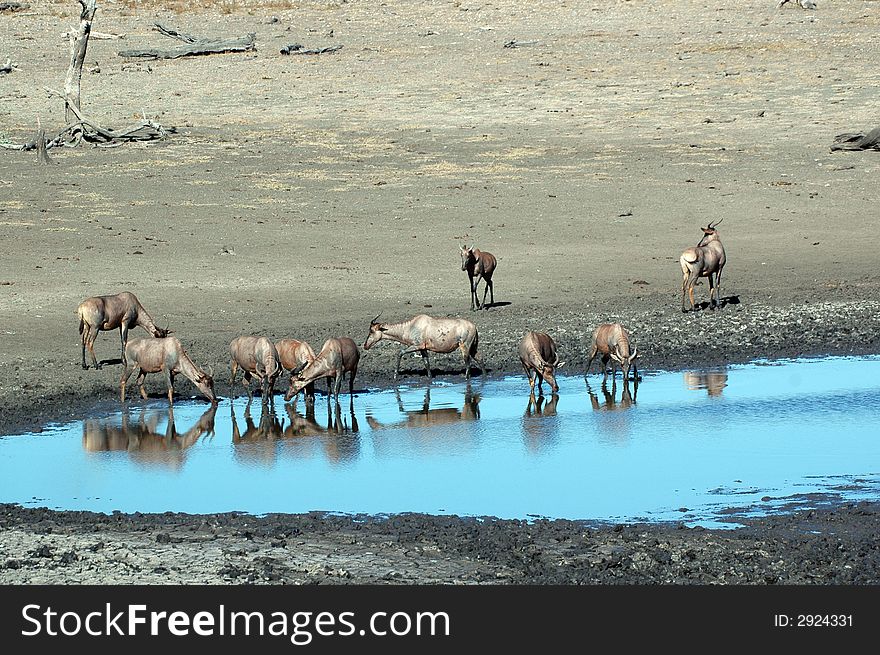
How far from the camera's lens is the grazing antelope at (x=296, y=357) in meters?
16.6

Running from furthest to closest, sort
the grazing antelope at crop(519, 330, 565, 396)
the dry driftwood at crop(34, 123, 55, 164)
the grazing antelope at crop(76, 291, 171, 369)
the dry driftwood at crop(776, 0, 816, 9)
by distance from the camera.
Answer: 1. the dry driftwood at crop(776, 0, 816, 9)
2. the dry driftwood at crop(34, 123, 55, 164)
3. the grazing antelope at crop(76, 291, 171, 369)
4. the grazing antelope at crop(519, 330, 565, 396)

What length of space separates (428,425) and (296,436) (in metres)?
1.34

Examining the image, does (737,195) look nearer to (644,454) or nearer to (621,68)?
(621,68)

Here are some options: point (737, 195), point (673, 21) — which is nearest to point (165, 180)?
point (737, 195)

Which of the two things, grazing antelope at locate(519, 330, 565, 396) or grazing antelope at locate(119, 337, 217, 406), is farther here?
grazing antelope at locate(519, 330, 565, 396)

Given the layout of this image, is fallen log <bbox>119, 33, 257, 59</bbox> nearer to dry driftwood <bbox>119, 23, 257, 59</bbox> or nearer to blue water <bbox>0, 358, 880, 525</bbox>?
dry driftwood <bbox>119, 23, 257, 59</bbox>

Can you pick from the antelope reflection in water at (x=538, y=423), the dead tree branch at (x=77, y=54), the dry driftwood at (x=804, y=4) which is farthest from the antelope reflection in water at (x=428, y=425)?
the dry driftwood at (x=804, y=4)

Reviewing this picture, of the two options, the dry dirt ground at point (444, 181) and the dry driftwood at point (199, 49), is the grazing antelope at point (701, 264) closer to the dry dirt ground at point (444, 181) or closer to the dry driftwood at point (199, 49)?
the dry dirt ground at point (444, 181)

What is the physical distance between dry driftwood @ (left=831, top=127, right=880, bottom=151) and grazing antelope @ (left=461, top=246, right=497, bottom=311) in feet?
41.0

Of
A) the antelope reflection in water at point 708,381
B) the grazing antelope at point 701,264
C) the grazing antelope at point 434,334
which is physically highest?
the grazing antelope at point 701,264

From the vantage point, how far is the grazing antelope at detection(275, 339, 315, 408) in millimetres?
16609

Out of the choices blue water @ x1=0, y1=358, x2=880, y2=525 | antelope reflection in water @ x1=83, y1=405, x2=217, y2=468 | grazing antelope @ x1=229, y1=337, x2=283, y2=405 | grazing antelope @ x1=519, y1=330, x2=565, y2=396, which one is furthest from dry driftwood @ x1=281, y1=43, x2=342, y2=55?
antelope reflection in water @ x1=83, y1=405, x2=217, y2=468

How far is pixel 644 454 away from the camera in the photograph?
1411 cm

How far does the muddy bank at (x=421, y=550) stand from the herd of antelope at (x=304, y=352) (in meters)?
4.76
